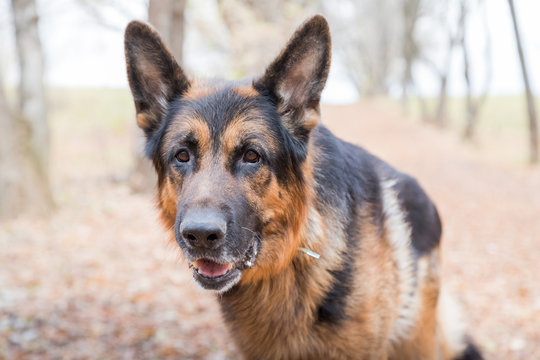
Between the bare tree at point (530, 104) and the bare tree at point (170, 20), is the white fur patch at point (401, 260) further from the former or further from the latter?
the bare tree at point (530, 104)

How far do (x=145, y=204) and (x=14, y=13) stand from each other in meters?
4.69

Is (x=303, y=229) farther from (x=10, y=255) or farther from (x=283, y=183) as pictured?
(x=10, y=255)

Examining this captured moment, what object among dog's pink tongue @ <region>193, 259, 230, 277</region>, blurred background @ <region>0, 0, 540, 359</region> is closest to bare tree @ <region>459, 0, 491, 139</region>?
blurred background @ <region>0, 0, 540, 359</region>

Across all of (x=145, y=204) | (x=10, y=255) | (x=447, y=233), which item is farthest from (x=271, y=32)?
(x=10, y=255)

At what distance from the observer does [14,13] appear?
29.1ft

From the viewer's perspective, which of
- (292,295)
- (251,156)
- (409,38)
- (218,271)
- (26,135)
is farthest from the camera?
(409,38)

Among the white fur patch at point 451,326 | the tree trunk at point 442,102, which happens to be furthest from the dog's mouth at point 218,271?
the tree trunk at point 442,102

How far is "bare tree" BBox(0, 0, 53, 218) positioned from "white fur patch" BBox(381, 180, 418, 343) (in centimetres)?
770

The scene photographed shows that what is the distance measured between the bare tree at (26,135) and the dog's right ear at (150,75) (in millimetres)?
6758

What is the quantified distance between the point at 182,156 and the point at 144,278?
13.7ft

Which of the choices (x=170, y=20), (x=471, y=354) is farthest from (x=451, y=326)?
(x=170, y=20)

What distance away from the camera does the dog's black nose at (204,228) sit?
7.56 feet

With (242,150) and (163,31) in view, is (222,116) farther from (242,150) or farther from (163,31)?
(163,31)

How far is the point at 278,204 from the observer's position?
107 inches
